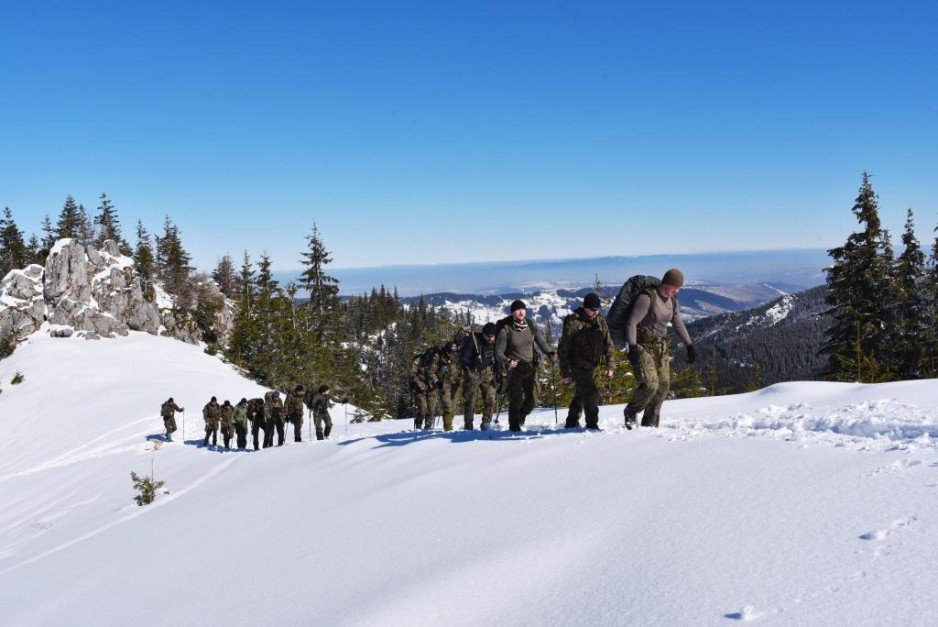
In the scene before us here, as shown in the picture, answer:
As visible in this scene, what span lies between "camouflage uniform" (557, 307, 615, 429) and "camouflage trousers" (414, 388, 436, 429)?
22.6 feet

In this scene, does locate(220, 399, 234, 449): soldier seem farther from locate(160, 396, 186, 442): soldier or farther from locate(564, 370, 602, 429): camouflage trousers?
locate(564, 370, 602, 429): camouflage trousers

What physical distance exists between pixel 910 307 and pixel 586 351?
78.7 ft

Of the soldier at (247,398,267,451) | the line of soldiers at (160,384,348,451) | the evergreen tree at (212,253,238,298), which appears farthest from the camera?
the evergreen tree at (212,253,238,298)

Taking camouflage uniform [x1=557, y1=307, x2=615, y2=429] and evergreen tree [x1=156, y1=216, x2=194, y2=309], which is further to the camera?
evergreen tree [x1=156, y1=216, x2=194, y2=309]

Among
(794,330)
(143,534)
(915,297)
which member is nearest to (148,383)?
(143,534)

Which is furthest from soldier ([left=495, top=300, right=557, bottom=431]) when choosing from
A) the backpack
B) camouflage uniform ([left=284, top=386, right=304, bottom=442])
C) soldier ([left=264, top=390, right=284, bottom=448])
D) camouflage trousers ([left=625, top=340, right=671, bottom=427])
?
soldier ([left=264, top=390, right=284, bottom=448])

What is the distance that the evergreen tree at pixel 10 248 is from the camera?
67000 millimetres

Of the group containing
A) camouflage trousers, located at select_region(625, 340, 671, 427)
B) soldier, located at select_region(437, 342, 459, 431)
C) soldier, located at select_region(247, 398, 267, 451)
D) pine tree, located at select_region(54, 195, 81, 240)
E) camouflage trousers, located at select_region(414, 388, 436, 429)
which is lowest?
soldier, located at select_region(247, 398, 267, 451)

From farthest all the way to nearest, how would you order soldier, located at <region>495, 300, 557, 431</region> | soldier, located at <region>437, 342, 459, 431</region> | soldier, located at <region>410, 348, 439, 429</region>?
1. soldier, located at <region>410, 348, 439, 429</region>
2. soldier, located at <region>437, 342, 459, 431</region>
3. soldier, located at <region>495, 300, 557, 431</region>

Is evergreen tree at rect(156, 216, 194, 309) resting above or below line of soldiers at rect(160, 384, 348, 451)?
above

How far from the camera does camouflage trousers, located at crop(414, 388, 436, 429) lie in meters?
14.7

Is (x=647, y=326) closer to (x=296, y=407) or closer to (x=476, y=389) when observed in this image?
(x=476, y=389)

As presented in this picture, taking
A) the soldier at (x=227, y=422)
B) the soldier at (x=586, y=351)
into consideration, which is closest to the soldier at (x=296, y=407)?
the soldier at (x=227, y=422)

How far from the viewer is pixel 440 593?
3639mm
